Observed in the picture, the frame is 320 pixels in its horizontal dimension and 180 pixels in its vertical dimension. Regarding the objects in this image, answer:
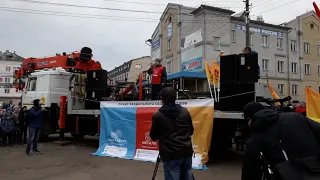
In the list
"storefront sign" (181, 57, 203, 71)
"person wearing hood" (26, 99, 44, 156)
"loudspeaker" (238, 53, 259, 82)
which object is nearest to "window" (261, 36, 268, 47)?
"storefront sign" (181, 57, 203, 71)

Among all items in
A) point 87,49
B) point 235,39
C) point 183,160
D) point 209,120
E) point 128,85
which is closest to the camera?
point 183,160

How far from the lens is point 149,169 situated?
23.8 ft

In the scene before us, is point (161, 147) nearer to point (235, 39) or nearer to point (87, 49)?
point (87, 49)

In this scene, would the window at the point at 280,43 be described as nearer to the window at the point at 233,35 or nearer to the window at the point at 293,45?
the window at the point at 293,45

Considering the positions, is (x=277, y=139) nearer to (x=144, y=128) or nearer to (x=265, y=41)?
(x=144, y=128)

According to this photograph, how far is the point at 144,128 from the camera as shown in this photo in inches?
331

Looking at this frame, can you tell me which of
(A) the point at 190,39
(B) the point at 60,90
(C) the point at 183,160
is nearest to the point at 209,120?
(C) the point at 183,160

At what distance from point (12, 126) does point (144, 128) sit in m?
6.01

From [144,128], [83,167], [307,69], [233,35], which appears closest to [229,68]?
[144,128]

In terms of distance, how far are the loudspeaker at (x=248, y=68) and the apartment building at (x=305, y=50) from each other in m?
34.5

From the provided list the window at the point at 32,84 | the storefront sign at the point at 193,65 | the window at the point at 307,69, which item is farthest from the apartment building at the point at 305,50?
the window at the point at 32,84

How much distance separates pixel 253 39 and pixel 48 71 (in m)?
28.8

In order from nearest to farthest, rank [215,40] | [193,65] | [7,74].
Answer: [215,40] → [193,65] → [7,74]

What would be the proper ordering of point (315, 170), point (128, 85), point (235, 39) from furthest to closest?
point (235, 39) → point (128, 85) → point (315, 170)
